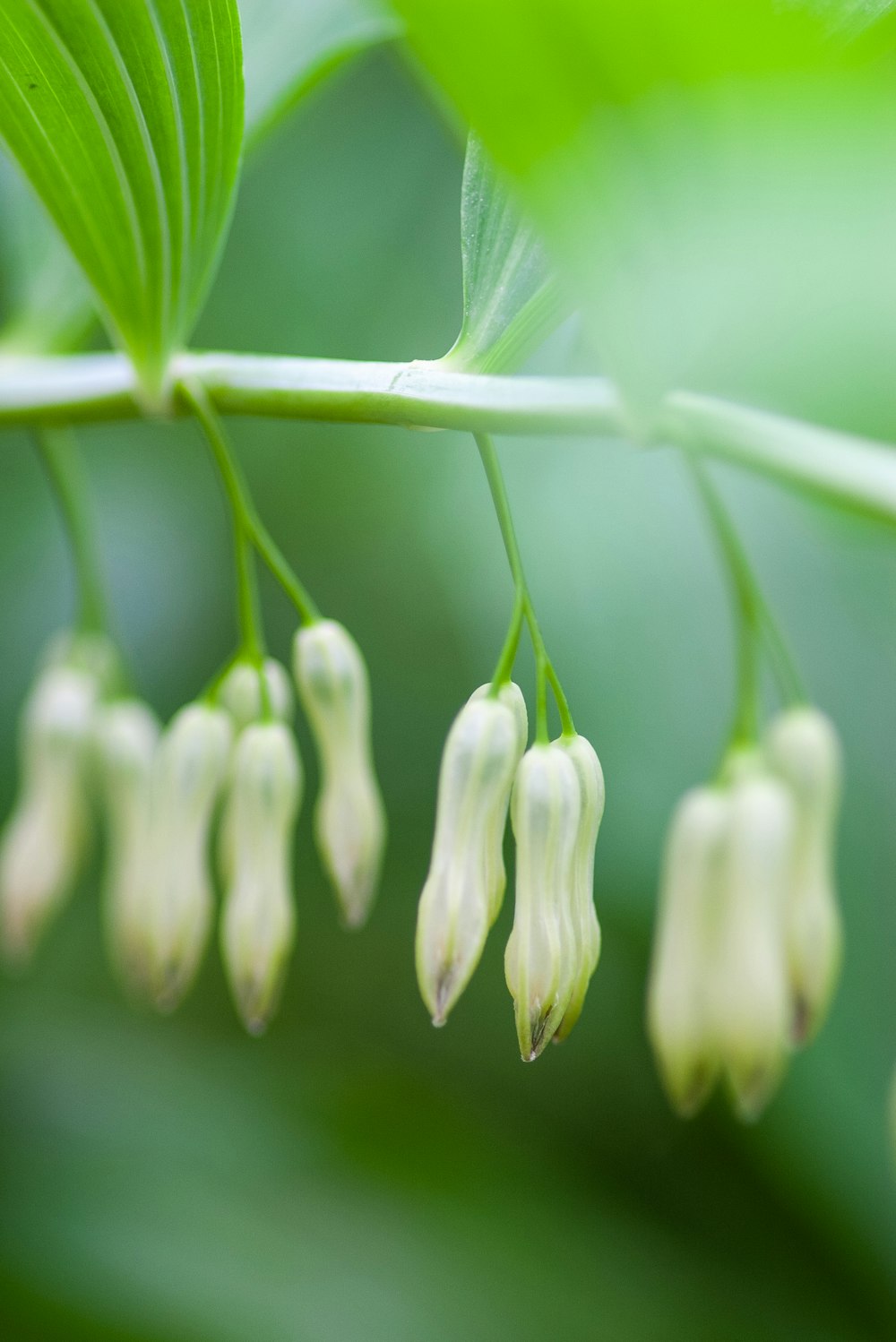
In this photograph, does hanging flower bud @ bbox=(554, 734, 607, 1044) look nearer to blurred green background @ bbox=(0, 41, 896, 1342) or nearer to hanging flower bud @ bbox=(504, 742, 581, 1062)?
hanging flower bud @ bbox=(504, 742, 581, 1062)

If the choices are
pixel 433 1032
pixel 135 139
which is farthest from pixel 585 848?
pixel 433 1032

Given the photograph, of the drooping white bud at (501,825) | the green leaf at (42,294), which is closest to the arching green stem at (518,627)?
the drooping white bud at (501,825)

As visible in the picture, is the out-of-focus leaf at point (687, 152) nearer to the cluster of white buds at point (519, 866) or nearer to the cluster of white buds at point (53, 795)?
the cluster of white buds at point (519, 866)

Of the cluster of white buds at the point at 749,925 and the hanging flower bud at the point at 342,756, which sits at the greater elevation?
the hanging flower bud at the point at 342,756

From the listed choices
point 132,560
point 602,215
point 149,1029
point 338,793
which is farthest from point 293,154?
point 602,215

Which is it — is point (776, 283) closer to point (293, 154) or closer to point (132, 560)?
point (132, 560)

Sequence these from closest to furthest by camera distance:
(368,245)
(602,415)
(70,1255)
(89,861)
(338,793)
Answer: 1. (602,415)
2. (338,793)
3. (70,1255)
4. (89,861)
5. (368,245)
